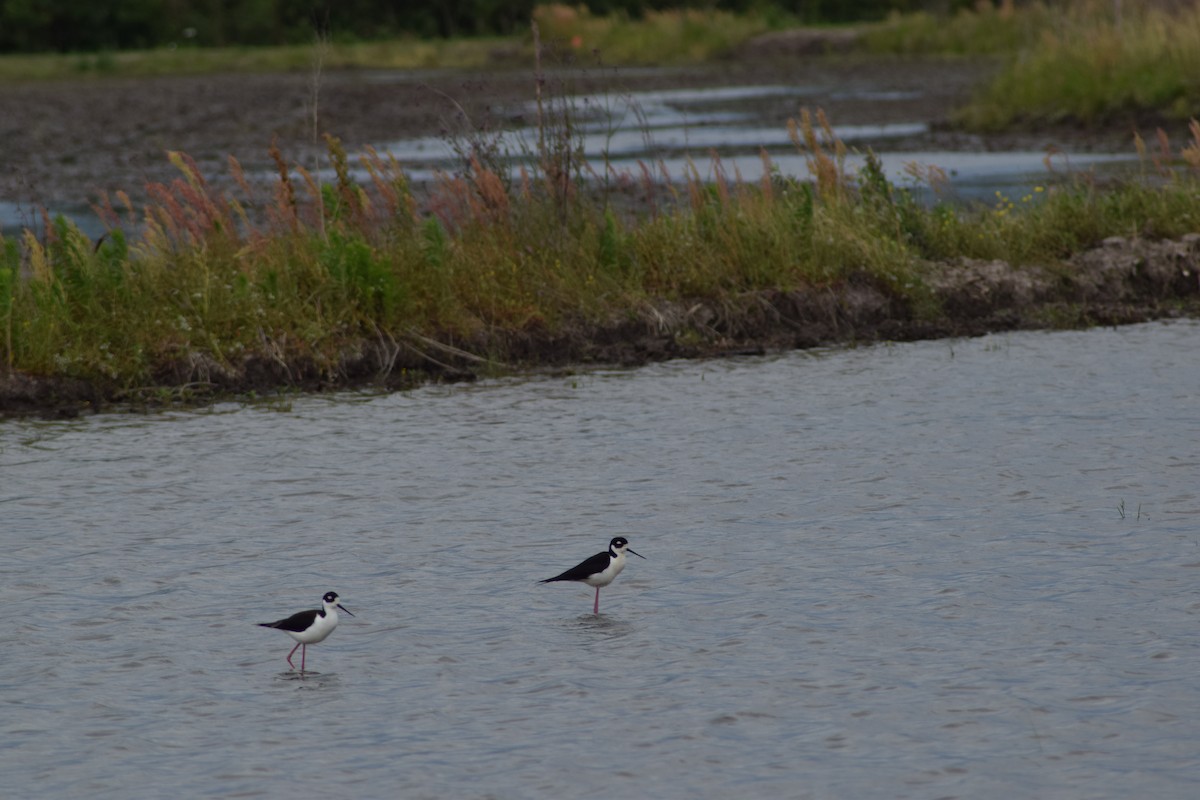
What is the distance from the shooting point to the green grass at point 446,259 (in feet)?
45.2

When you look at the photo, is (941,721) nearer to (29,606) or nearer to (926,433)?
(29,606)

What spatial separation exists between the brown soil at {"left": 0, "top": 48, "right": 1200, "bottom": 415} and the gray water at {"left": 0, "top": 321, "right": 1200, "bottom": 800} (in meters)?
0.79

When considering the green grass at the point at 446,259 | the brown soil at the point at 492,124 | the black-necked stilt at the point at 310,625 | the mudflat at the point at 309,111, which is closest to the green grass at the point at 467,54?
the mudflat at the point at 309,111

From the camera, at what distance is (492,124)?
1619 cm

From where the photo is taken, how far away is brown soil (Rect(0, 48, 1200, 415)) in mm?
14328

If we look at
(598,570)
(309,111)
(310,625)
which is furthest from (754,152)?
(310,625)

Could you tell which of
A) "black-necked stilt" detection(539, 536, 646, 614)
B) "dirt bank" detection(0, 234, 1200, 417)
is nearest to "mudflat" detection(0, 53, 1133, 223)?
"dirt bank" detection(0, 234, 1200, 417)

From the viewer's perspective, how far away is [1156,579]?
8594mm

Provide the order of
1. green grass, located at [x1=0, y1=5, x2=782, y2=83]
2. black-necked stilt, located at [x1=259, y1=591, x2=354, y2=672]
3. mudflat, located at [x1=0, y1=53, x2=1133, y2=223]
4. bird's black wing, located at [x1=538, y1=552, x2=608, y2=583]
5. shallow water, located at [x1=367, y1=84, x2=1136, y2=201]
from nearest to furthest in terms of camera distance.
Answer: black-necked stilt, located at [x1=259, y1=591, x2=354, y2=672] → bird's black wing, located at [x1=538, y1=552, x2=608, y2=583] → shallow water, located at [x1=367, y1=84, x2=1136, y2=201] → mudflat, located at [x1=0, y1=53, x2=1133, y2=223] → green grass, located at [x1=0, y1=5, x2=782, y2=83]

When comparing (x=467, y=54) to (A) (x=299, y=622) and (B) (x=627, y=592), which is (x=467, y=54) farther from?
(A) (x=299, y=622)

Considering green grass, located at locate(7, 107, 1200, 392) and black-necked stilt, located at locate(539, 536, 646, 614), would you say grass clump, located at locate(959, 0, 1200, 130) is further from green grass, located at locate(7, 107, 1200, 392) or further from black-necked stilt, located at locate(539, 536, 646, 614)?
black-necked stilt, located at locate(539, 536, 646, 614)

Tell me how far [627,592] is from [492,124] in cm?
824

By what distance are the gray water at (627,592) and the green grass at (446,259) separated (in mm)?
931

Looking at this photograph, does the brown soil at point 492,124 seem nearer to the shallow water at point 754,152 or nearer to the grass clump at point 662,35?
the shallow water at point 754,152
